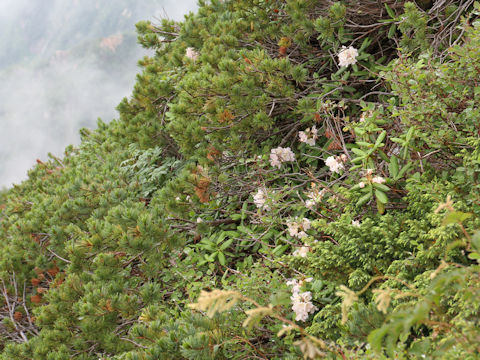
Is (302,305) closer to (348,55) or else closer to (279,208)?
(279,208)

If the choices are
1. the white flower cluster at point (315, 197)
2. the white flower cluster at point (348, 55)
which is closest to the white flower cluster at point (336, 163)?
the white flower cluster at point (315, 197)

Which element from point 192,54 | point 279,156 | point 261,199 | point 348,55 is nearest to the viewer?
point 261,199

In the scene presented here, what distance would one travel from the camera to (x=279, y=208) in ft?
9.80

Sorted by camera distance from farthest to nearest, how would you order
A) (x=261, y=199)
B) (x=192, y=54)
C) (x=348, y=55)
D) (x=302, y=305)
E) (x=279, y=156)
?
1. (x=192, y=54)
2. (x=279, y=156)
3. (x=348, y=55)
4. (x=261, y=199)
5. (x=302, y=305)

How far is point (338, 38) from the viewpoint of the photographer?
334 cm

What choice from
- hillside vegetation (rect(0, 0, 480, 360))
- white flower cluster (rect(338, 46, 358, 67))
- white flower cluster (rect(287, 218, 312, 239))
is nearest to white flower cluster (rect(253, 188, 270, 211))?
hillside vegetation (rect(0, 0, 480, 360))

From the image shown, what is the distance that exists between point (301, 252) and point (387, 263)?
503 mm

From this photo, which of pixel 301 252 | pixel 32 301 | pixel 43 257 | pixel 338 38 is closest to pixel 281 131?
pixel 338 38

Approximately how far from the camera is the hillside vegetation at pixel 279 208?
5.77 feet

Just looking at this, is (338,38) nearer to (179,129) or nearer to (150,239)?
(179,129)

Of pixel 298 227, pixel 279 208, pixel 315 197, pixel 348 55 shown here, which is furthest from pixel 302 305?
pixel 348 55

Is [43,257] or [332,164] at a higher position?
[43,257]

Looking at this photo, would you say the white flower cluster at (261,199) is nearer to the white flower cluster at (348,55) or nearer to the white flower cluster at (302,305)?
the white flower cluster at (302,305)

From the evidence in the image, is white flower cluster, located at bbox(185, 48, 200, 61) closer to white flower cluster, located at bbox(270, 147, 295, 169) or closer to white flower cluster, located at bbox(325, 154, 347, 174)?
white flower cluster, located at bbox(270, 147, 295, 169)
